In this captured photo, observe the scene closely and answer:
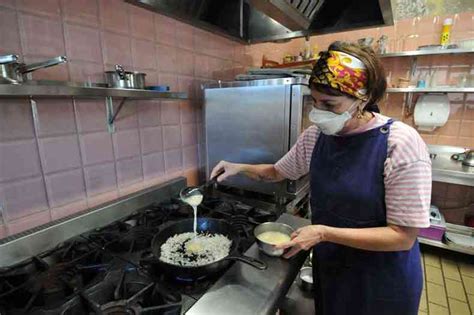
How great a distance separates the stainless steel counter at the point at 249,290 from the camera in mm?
645

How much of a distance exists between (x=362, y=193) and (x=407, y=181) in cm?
12

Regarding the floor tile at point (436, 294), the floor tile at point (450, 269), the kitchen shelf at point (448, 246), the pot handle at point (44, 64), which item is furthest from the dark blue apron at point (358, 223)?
the kitchen shelf at point (448, 246)

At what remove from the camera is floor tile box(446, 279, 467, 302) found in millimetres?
1868

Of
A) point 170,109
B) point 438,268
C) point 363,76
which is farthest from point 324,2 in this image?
point 438,268

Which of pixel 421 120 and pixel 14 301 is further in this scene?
pixel 421 120

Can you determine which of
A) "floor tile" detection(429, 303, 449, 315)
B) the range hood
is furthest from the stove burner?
"floor tile" detection(429, 303, 449, 315)

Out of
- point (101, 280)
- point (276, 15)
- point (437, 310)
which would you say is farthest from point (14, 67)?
point (437, 310)

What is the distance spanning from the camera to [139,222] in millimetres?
1137

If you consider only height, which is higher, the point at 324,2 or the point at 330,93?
the point at 324,2

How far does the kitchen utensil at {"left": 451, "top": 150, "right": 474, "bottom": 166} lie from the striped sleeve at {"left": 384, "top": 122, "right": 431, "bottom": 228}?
6.20 feet

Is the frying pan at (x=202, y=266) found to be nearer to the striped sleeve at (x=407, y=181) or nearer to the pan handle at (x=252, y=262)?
the pan handle at (x=252, y=262)

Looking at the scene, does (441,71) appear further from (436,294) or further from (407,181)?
(407,181)

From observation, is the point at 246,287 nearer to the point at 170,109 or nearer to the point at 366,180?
Answer: the point at 366,180

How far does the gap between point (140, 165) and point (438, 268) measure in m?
2.50
